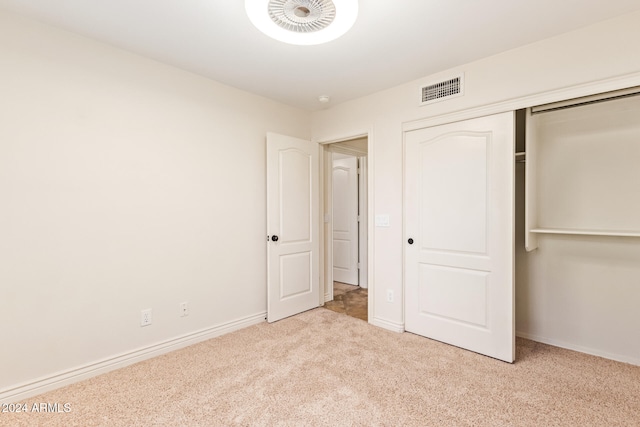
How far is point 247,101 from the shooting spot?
3.05m

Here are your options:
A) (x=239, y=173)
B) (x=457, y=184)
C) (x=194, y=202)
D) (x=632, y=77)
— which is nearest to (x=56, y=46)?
(x=194, y=202)

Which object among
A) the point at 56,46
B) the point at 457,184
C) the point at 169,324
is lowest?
the point at 169,324

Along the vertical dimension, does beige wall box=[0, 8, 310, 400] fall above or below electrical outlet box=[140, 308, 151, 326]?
above

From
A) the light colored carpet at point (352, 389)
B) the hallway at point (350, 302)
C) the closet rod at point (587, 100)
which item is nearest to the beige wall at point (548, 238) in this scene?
the closet rod at point (587, 100)

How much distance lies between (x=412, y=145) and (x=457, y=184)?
1.84 ft

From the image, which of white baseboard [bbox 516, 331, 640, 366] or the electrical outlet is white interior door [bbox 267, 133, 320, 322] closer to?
the electrical outlet

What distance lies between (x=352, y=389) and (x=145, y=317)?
66.1 inches

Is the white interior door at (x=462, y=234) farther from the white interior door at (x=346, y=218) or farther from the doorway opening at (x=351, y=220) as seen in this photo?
the white interior door at (x=346, y=218)

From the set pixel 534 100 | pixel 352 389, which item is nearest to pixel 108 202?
pixel 352 389

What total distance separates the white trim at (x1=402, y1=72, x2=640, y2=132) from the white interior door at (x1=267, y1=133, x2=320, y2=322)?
1.24 meters

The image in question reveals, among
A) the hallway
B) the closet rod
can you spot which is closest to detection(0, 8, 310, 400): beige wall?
the hallway

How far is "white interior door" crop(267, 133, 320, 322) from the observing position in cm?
317

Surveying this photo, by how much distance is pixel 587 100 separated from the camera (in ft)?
6.95

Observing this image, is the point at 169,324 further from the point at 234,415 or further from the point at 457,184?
the point at 457,184
